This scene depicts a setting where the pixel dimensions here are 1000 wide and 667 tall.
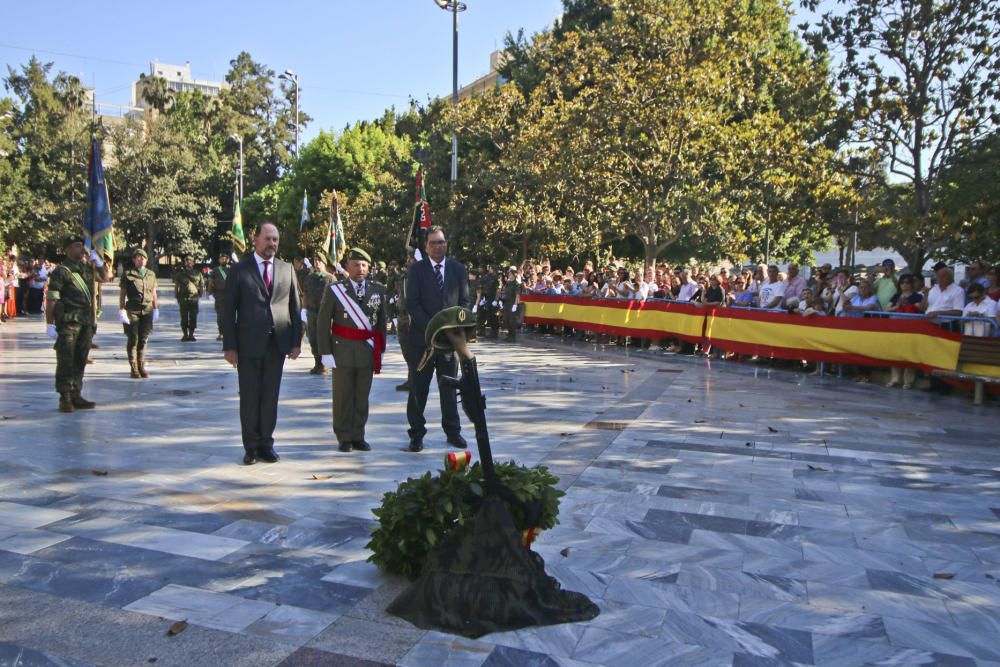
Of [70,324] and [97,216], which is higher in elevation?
[97,216]

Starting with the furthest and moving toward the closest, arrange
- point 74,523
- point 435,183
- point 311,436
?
1. point 435,183
2. point 311,436
3. point 74,523

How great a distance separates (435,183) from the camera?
3225 cm

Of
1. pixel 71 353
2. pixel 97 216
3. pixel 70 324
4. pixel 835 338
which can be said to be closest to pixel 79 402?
pixel 71 353

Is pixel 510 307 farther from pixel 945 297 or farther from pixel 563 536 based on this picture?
pixel 563 536

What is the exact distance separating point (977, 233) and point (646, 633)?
39.7 ft

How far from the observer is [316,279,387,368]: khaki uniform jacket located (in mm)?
7508

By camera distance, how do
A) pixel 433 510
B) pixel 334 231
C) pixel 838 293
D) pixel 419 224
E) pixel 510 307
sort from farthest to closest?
pixel 510 307 < pixel 334 231 < pixel 419 224 < pixel 838 293 < pixel 433 510

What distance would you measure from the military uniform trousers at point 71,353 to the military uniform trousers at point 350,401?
354 centimetres

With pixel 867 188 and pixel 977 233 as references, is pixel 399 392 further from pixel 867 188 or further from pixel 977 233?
pixel 867 188

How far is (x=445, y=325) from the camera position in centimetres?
398

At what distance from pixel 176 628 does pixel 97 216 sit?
31.0 ft

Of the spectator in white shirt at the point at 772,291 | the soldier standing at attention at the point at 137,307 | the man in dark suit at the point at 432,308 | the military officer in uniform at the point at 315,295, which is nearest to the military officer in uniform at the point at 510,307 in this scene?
the spectator in white shirt at the point at 772,291

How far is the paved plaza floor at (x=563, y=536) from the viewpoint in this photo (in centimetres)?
375

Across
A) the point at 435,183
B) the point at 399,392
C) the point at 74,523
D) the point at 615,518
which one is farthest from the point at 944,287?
the point at 435,183
